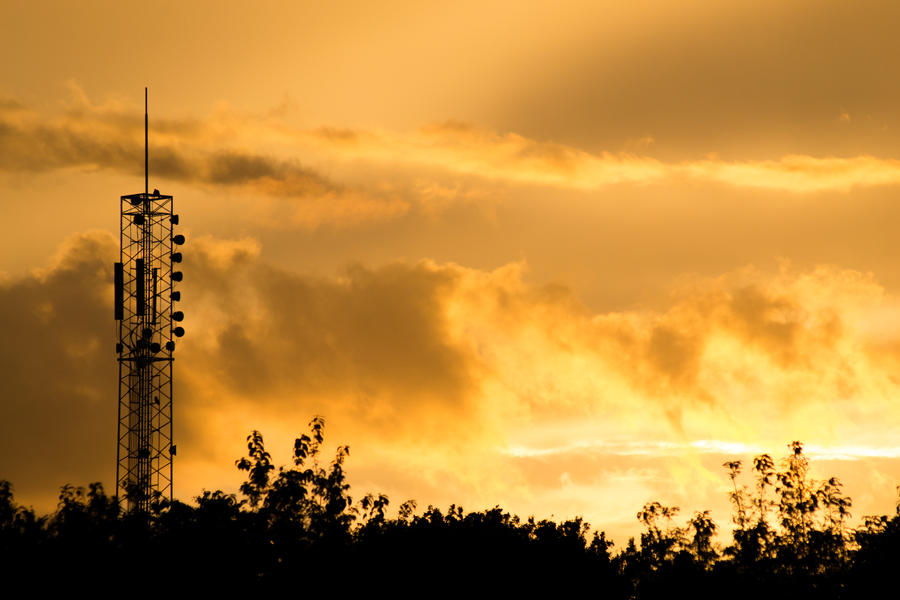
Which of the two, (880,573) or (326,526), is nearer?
(326,526)

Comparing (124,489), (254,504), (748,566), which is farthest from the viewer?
(748,566)

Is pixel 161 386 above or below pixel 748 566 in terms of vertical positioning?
above

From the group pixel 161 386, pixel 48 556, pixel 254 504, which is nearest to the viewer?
pixel 48 556

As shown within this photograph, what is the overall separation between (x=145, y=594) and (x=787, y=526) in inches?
1554

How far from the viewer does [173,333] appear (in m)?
58.8

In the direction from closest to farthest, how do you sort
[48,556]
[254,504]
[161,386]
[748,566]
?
[48,556] → [254,504] → [161,386] → [748,566]

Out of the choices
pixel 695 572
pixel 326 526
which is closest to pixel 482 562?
pixel 326 526

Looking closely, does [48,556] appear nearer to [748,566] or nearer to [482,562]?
[482,562]

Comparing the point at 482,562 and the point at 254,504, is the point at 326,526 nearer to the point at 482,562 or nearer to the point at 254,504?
the point at 254,504

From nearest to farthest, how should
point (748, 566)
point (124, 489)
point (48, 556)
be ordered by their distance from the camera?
point (48, 556) → point (124, 489) → point (748, 566)

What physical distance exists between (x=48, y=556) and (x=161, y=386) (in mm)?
16440

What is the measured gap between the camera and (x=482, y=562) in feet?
194

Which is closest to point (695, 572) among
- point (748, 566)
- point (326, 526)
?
point (748, 566)

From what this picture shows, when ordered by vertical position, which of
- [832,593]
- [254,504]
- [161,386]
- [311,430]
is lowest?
[832,593]
